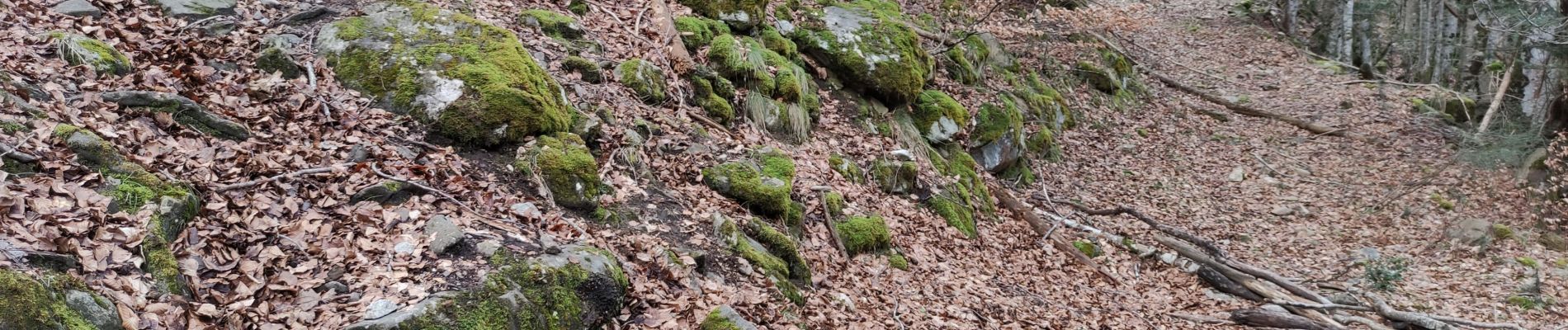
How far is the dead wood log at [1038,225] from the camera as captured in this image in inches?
345

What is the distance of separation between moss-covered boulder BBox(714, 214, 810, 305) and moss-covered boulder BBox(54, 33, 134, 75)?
384 cm

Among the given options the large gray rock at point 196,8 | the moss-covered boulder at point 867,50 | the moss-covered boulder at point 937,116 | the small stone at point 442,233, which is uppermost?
the large gray rock at point 196,8

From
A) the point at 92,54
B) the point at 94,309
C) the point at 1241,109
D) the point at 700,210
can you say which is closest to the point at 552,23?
the point at 700,210

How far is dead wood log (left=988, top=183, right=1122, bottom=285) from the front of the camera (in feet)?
28.8

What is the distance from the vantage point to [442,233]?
4355 mm

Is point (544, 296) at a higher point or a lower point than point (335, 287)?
lower

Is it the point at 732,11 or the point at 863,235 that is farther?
the point at 732,11

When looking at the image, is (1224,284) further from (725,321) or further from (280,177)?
(280,177)

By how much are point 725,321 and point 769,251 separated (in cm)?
150

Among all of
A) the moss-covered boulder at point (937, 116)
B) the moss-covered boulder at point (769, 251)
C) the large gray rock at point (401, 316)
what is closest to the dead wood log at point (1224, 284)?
the moss-covered boulder at point (937, 116)

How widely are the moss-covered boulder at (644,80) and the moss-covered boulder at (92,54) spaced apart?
3.54 meters

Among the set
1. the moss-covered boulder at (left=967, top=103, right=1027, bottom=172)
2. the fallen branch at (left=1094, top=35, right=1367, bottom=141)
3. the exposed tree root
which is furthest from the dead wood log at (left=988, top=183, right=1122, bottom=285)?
the fallen branch at (left=1094, top=35, right=1367, bottom=141)

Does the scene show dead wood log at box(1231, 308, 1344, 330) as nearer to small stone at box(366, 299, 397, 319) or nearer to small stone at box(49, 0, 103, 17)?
small stone at box(366, 299, 397, 319)

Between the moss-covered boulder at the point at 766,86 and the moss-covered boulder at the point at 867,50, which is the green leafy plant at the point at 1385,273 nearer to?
the moss-covered boulder at the point at 867,50
